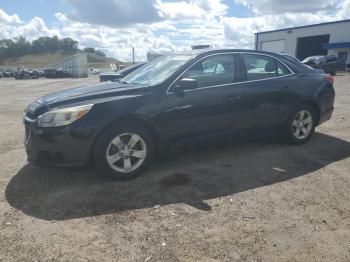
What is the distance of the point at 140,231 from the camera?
3.35 metres

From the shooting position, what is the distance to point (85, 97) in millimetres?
4402

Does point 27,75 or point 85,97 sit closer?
point 85,97

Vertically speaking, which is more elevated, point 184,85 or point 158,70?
point 158,70

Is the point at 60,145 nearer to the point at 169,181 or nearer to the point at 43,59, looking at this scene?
the point at 169,181

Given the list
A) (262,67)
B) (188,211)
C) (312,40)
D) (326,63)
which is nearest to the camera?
(188,211)

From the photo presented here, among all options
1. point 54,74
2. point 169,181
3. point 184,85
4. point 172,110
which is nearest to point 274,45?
point 54,74

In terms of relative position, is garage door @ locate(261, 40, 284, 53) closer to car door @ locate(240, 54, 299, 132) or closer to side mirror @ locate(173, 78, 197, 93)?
car door @ locate(240, 54, 299, 132)

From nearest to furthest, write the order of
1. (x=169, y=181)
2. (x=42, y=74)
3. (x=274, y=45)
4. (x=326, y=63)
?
(x=169, y=181), (x=326, y=63), (x=42, y=74), (x=274, y=45)

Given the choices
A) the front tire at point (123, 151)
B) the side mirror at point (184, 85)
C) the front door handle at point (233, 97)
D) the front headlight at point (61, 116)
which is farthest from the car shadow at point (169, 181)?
the side mirror at point (184, 85)

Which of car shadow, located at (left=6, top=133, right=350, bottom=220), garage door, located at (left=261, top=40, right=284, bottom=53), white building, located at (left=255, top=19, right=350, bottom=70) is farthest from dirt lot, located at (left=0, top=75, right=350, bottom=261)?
garage door, located at (left=261, top=40, right=284, bottom=53)

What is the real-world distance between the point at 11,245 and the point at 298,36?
49.5 metres

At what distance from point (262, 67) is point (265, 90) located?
39 cm

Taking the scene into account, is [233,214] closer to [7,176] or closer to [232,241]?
[232,241]

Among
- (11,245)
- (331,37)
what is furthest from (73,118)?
(331,37)
